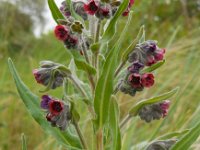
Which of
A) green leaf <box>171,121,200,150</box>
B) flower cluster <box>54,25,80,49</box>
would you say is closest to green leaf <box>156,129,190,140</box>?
green leaf <box>171,121,200,150</box>

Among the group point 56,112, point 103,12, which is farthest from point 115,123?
point 103,12

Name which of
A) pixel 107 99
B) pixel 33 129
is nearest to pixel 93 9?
pixel 107 99

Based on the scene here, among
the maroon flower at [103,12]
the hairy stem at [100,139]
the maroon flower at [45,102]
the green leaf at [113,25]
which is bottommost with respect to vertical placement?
the hairy stem at [100,139]

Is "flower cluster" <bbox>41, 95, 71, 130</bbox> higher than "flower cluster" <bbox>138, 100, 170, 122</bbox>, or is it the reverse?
"flower cluster" <bbox>41, 95, 71, 130</bbox>

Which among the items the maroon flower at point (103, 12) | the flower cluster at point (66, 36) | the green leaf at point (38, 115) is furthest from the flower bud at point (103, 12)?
the green leaf at point (38, 115)

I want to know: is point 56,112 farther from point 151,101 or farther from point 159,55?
point 159,55

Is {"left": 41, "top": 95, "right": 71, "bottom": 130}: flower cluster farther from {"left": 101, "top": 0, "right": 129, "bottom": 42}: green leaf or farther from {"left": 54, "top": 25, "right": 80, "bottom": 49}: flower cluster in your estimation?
{"left": 101, "top": 0, "right": 129, "bottom": 42}: green leaf

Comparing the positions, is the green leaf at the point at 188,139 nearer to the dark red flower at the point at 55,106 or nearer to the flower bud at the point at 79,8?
the dark red flower at the point at 55,106
